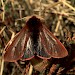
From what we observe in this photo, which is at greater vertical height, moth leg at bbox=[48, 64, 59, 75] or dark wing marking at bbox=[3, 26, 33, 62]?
dark wing marking at bbox=[3, 26, 33, 62]

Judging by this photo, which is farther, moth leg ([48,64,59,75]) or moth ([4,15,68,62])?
moth leg ([48,64,59,75])

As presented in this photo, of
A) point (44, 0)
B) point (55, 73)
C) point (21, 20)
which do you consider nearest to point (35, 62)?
point (55, 73)

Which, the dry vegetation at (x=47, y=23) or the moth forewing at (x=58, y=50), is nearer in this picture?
the moth forewing at (x=58, y=50)

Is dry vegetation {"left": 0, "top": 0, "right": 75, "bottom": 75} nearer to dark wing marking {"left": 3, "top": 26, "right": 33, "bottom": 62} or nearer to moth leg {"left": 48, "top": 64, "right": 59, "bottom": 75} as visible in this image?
moth leg {"left": 48, "top": 64, "right": 59, "bottom": 75}

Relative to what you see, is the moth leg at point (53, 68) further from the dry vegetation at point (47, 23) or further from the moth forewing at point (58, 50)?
the moth forewing at point (58, 50)

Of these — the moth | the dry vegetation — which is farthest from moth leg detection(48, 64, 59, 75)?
the moth

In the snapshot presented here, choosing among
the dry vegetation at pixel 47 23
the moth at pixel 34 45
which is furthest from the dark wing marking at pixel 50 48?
the dry vegetation at pixel 47 23

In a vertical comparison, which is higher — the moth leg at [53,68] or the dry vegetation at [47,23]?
the dry vegetation at [47,23]

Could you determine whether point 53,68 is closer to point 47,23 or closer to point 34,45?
point 34,45
